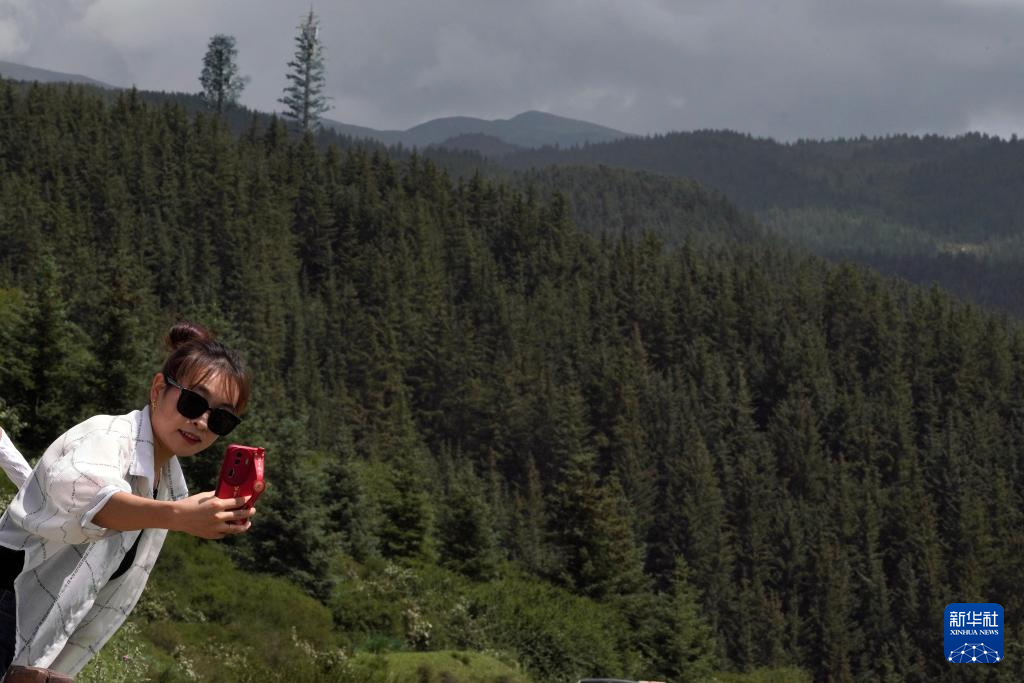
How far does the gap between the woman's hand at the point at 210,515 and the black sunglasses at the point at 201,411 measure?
1.62 feet

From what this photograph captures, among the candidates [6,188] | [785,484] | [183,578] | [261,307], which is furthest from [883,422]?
[183,578]

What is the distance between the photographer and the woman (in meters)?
3.51

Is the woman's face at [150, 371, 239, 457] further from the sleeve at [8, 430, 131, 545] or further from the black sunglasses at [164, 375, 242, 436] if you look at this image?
the sleeve at [8, 430, 131, 545]

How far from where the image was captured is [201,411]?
3.87 m

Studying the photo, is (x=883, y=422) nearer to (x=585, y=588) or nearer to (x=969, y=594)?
(x=969, y=594)

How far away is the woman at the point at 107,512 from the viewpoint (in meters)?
3.51

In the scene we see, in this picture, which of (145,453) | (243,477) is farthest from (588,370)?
(243,477)

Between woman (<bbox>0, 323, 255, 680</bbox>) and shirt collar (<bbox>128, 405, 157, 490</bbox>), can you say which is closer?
woman (<bbox>0, 323, 255, 680</bbox>)

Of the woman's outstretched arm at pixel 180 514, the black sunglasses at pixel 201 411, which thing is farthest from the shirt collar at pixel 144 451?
the woman's outstretched arm at pixel 180 514

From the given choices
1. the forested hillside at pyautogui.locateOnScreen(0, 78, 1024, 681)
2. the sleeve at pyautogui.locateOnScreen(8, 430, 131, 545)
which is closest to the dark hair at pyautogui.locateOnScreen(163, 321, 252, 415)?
the sleeve at pyautogui.locateOnScreen(8, 430, 131, 545)

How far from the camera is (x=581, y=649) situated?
35531mm

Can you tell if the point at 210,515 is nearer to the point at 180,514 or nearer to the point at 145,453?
the point at 180,514

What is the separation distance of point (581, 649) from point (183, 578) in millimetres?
11939

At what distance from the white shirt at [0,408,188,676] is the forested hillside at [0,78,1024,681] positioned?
54.8 m
